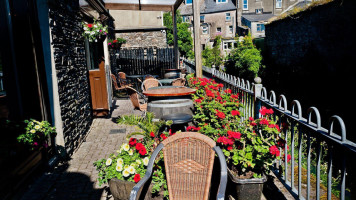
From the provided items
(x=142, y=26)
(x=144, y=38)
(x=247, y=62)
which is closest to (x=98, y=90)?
(x=247, y=62)

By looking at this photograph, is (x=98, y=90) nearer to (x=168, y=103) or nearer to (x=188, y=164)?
(x=168, y=103)

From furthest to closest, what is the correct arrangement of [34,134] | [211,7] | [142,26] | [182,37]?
[211,7]
[182,37]
[142,26]
[34,134]

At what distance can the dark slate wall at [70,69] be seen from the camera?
4.07 metres

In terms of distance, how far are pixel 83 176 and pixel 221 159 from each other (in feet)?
7.70

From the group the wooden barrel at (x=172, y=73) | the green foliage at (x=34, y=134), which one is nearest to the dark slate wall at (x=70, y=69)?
the green foliage at (x=34, y=134)

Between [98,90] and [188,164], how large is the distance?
498cm

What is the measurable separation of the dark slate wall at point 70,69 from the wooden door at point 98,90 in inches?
29.3

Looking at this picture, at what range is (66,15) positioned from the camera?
4.68m

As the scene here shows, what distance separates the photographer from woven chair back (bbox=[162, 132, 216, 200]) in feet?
7.01

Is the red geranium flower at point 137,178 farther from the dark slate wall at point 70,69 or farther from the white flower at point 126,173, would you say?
the dark slate wall at point 70,69

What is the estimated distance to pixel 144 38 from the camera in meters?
22.3

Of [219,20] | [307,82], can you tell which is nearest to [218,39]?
[219,20]

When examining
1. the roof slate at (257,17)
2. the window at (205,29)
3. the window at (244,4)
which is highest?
the window at (244,4)

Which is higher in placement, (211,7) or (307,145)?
(211,7)
